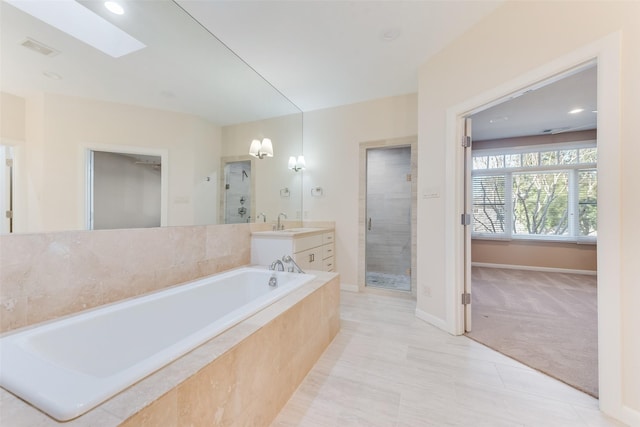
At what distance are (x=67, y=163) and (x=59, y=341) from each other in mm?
941

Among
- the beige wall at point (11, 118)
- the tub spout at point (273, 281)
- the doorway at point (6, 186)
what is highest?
the beige wall at point (11, 118)

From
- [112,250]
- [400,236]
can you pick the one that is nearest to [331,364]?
[112,250]

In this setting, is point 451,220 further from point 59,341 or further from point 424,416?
point 59,341

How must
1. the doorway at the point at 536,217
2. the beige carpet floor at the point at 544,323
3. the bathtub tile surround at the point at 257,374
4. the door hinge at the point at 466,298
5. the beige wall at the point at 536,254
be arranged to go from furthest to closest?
the beige wall at the point at 536,254, the doorway at the point at 536,217, the door hinge at the point at 466,298, the beige carpet floor at the point at 544,323, the bathtub tile surround at the point at 257,374

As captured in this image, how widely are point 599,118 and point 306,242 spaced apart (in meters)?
2.40

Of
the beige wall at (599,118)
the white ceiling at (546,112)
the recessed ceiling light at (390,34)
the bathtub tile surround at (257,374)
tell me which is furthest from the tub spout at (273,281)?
the white ceiling at (546,112)

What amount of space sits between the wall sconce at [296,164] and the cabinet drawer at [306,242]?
114 cm

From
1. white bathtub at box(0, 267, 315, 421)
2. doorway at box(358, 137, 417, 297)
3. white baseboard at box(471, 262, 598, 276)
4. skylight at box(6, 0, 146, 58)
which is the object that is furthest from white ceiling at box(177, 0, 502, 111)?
white baseboard at box(471, 262, 598, 276)

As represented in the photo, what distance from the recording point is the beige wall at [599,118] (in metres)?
1.19

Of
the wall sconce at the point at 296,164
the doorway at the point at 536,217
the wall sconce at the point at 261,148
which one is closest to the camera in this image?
the doorway at the point at 536,217

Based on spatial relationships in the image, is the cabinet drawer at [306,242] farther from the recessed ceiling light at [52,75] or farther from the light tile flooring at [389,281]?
the recessed ceiling light at [52,75]

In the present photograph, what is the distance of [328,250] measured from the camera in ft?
11.0

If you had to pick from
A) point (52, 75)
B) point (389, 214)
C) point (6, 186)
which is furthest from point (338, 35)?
point (389, 214)

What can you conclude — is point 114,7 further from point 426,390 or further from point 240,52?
point 426,390
